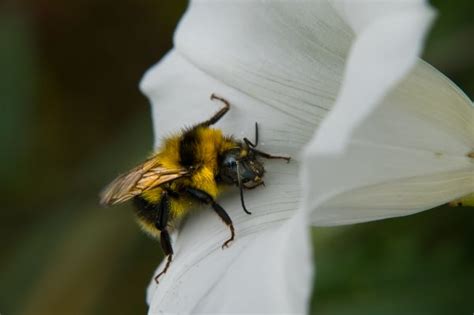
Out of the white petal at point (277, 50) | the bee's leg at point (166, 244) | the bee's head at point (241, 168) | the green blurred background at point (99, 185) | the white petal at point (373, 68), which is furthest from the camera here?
the green blurred background at point (99, 185)

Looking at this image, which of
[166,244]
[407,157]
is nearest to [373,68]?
[407,157]

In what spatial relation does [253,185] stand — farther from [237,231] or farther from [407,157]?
[407,157]

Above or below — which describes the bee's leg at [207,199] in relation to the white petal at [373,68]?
below

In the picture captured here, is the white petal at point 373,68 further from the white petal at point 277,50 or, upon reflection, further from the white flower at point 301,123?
the white petal at point 277,50

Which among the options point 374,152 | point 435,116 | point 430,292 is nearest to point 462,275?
point 430,292

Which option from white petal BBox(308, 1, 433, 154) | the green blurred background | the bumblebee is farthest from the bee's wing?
the green blurred background

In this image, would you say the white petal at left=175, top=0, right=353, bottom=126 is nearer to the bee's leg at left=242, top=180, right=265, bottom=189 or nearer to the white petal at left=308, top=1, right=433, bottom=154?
the bee's leg at left=242, top=180, right=265, bottom=189

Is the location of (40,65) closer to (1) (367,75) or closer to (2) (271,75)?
(2) (271,75)

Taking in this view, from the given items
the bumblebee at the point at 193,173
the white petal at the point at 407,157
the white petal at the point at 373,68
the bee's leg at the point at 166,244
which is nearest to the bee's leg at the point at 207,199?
the bumblebee at the point at 193,173
